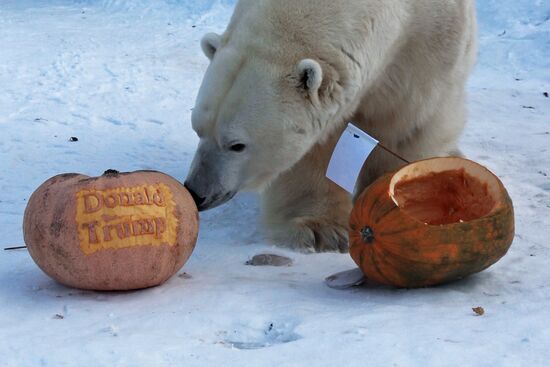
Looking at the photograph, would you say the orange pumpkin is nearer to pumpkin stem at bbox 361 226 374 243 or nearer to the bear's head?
pumpkin stem at bbox 361 226 374 243

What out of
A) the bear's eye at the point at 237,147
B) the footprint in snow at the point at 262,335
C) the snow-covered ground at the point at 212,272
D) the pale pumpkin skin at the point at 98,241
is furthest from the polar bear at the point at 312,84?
the footprint in snow at the point at 262,335

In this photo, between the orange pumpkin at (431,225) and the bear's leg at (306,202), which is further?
the bear's leg at (306,202)

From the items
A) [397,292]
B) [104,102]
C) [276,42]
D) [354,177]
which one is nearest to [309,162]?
[354,177]

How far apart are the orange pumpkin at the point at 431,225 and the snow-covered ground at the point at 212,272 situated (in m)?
0.08

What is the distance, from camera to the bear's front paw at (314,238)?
10.1ft

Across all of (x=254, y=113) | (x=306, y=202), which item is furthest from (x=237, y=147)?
(x=306, y=202)

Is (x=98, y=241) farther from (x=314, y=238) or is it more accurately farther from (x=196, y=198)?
(x=314, y=238)

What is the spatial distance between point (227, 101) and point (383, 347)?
44.0 inches

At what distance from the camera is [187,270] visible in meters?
2.73

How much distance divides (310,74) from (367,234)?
0.55m

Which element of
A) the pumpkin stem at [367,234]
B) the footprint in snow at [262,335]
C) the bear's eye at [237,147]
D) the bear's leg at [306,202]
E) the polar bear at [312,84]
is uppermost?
the polar bear at [312,84]

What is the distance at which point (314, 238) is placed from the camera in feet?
10.2

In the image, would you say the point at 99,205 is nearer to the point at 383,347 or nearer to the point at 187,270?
the point at 187,270

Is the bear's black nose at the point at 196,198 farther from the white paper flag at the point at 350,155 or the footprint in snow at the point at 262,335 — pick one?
the footprint in snow at the point at 262,335
